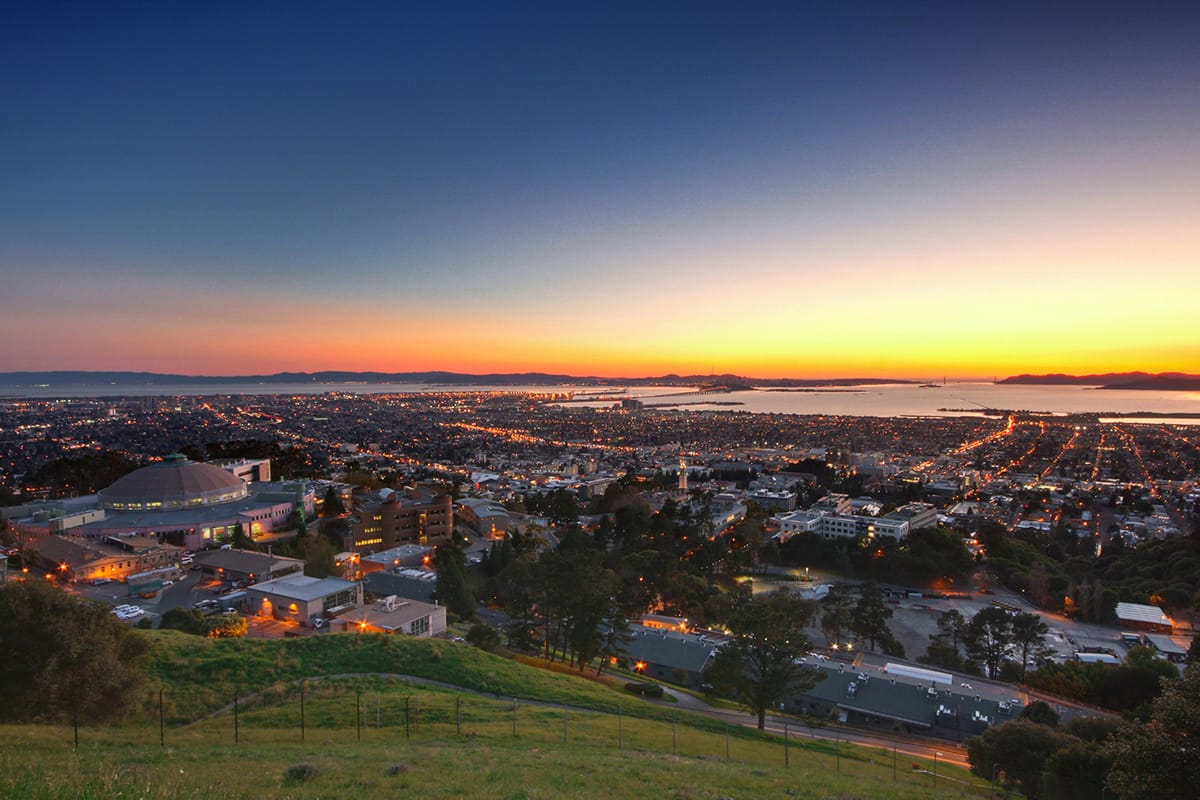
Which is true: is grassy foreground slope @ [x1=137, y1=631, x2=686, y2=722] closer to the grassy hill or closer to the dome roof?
the grassy hill

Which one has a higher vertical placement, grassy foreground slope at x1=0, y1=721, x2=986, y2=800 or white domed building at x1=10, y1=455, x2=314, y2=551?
grassy foreground slope at x1=0, y1=721, x2=986, y2=800

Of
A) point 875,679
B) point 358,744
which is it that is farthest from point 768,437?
point 358,744

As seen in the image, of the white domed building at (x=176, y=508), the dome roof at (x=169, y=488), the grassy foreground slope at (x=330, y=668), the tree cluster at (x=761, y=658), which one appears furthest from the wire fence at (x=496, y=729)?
the dome roof at (x=169, y=488)

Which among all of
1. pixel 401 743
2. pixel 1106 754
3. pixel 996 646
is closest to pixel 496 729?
pixel 401 743

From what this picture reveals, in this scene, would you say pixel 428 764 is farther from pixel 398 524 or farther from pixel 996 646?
pixel 398 524

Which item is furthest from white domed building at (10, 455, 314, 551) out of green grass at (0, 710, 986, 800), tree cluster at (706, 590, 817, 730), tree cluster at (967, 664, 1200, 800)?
tree cluster at (967, 664, 1200, 800)

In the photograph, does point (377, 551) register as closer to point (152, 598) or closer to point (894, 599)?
point (152, 598)
